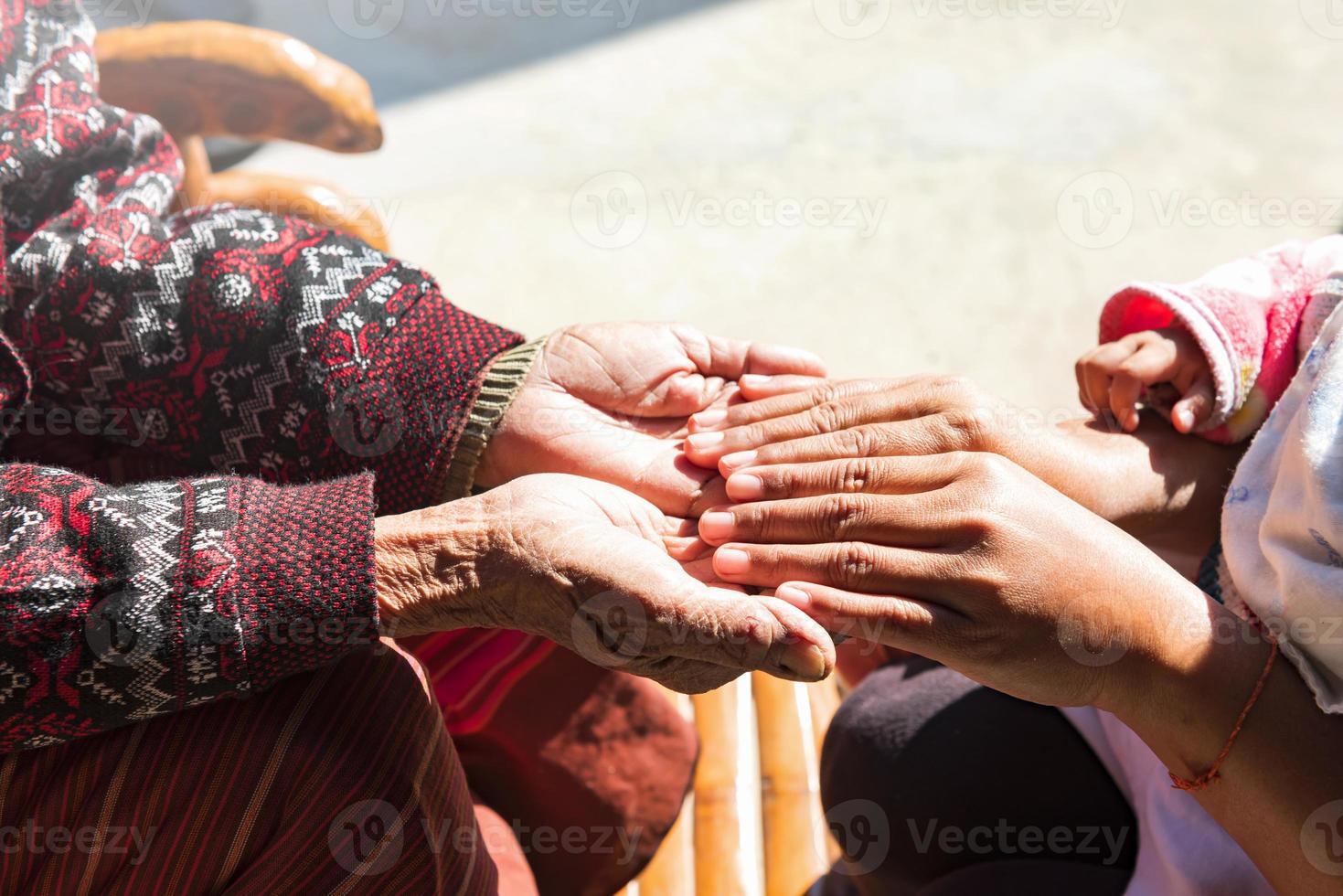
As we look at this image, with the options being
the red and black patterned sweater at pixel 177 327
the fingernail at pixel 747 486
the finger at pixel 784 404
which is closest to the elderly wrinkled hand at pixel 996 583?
the fingernail at pixel 747 486

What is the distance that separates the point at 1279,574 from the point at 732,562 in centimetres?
47

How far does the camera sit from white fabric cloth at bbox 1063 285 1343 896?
2.79 feet

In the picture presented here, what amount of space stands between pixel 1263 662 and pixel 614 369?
2.48 feet

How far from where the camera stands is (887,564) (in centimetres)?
96

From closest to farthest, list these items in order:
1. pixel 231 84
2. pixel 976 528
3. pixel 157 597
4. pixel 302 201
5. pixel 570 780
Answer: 1. pixel 157 597
2. pixel 976 528
3. pixel 570 780
4. pixel 231 84
5. pixel 302 201

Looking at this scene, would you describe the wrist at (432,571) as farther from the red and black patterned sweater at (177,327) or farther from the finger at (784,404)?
A: the finger at (784,404)

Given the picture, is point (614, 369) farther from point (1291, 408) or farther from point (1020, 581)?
point (1291, 408)

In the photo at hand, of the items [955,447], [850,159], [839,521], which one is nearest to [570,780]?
[839,521]

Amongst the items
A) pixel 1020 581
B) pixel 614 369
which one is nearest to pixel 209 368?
pixel 614 369

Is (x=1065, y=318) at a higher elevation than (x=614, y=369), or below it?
below

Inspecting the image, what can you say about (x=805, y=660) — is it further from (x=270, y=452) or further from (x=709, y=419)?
(x=270, y=452)

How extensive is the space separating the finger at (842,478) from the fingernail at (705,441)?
0.08m

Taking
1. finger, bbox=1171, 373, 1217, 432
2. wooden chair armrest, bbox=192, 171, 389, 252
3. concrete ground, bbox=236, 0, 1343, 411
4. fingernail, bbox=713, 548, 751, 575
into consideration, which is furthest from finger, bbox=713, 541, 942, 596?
concrete ground, bbox=236, 0, 1343, 411

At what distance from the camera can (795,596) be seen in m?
0.96
